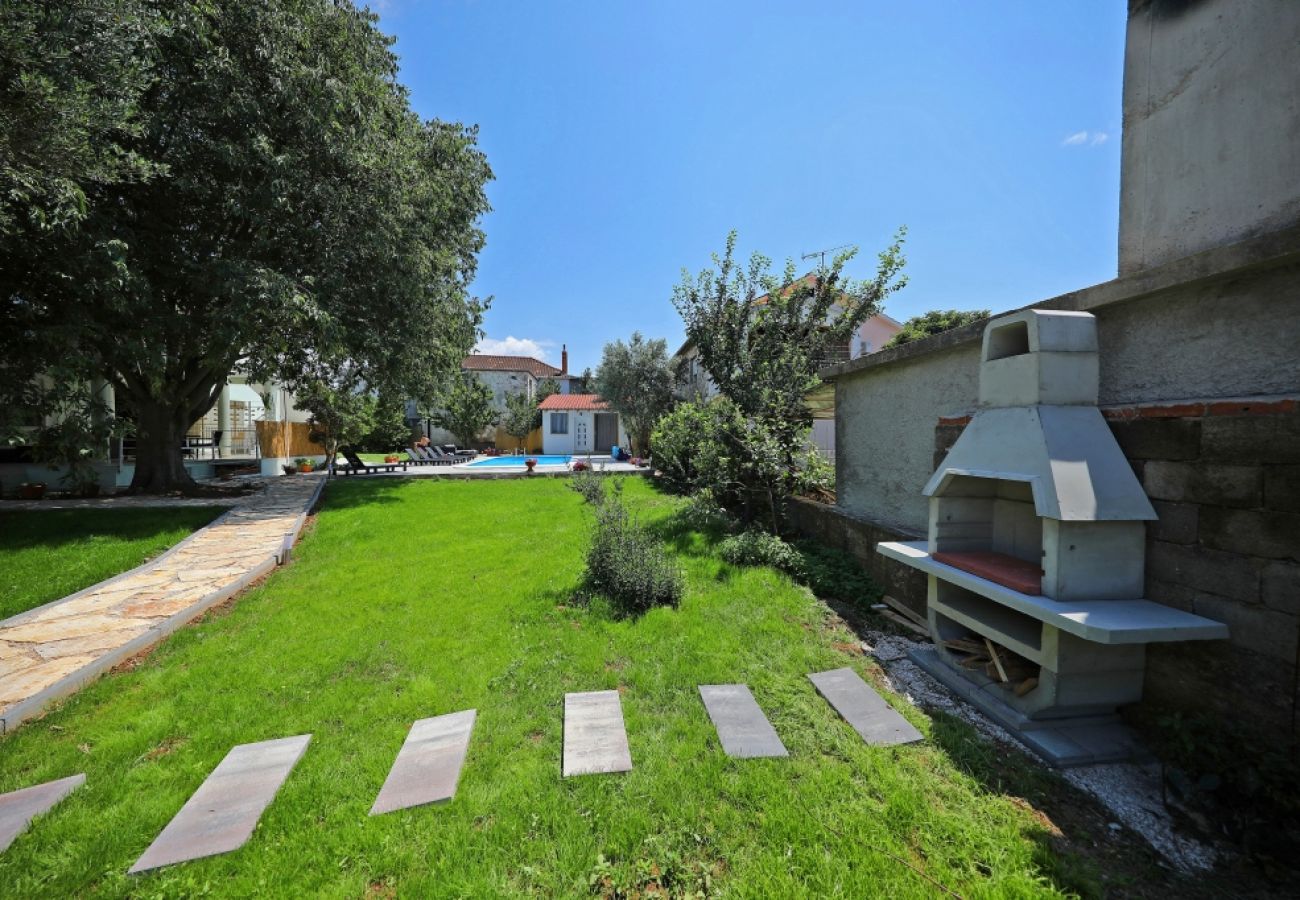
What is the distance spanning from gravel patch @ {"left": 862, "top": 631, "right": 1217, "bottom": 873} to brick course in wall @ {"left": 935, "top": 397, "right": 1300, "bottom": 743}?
1.79ft

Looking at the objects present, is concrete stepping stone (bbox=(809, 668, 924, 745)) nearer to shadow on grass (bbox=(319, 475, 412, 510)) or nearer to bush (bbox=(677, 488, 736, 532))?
bush (bbox=(677, 488, 736, 532))

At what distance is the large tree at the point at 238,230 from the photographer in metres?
8.67

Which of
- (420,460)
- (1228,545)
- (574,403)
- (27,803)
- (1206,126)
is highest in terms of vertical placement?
(574,403)

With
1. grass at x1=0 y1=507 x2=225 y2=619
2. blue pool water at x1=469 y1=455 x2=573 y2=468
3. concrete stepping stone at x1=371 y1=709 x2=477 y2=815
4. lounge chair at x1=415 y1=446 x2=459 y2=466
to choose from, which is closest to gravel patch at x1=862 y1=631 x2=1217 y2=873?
concrete stepping stone at x1=371 y1=709 x2=477 y2=815

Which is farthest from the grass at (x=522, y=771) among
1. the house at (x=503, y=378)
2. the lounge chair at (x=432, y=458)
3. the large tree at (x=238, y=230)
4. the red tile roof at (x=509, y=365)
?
the red tile roof at (x=509, y=365)

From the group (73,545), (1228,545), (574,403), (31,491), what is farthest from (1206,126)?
(574,403)

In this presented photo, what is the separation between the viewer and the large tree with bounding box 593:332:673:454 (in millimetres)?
23266

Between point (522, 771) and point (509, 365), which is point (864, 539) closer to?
point (522, 771)

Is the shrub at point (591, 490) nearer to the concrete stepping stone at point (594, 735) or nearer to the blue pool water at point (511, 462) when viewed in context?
the concrete stepping stone at point (594, 735)

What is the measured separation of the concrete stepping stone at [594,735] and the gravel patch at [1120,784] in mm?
2189

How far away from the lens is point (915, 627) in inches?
181

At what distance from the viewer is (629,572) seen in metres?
5.22

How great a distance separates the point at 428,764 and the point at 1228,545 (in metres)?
4.70

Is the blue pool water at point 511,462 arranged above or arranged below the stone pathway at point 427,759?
above
